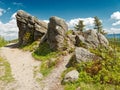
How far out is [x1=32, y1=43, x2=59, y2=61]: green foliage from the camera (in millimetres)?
32112

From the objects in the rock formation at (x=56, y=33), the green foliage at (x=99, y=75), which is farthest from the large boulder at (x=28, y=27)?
the green foliage at (x=99, y=75)

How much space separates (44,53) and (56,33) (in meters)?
3.66

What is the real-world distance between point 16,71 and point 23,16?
22.4 m

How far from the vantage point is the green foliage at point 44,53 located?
32.1m

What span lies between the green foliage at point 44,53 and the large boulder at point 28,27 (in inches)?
319

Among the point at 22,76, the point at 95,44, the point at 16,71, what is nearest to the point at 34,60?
the point at 16,71

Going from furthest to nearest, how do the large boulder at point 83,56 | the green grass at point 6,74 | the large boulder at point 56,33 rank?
1. the large boulder at point 56,33
2. the large boulder at point 83,56
3. the green grass at point 6,74

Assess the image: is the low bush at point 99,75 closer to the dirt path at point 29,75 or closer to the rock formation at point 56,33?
the dirt path at point 29,75

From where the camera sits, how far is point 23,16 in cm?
4759

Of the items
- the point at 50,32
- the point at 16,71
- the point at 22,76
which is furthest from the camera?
the point at 50,32

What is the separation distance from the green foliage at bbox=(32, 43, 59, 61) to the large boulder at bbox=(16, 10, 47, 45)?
26.6 feet

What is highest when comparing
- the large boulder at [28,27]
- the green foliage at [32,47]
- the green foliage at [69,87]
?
the large boulder at [28,27]

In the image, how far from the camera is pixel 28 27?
46469 mm

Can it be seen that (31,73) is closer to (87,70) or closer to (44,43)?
(87,70)
